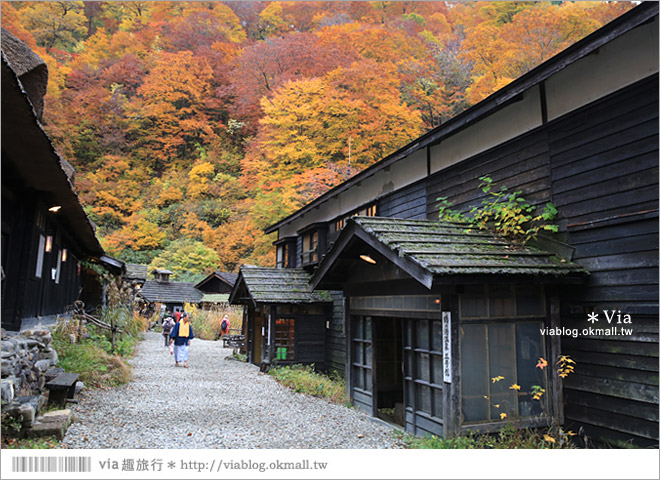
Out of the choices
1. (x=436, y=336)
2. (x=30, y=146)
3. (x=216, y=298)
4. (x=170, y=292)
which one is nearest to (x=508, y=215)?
(x=436, y=336)

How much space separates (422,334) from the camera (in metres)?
7.29

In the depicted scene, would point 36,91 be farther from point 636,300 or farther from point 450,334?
point 636,300

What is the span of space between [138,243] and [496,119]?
114ft

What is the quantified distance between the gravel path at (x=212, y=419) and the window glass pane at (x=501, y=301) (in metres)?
2.59

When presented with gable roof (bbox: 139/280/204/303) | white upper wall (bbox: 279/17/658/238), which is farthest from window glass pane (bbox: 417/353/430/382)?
gable roof (bbox: 139/280/204/303)

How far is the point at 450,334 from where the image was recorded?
20.4 feet

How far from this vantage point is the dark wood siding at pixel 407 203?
1018 cm

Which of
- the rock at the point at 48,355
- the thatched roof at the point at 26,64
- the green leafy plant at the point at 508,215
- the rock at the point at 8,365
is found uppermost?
the thatched roof at the point at 26,64

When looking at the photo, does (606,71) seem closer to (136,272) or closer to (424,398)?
(424,398)

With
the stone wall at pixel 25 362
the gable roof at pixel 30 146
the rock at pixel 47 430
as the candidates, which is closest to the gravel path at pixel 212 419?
the rock at pixel 47 430

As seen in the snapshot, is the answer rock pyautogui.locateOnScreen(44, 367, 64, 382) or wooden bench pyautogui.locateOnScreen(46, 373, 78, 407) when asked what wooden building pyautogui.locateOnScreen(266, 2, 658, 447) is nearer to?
wooden bench pyautogui.locateOnScreen(46, 373, 78, 407)

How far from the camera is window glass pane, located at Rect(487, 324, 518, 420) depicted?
6289 millimetres

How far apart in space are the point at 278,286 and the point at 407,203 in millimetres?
6494

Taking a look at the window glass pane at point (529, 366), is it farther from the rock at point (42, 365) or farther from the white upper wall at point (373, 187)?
the rock at point (42, 365)
